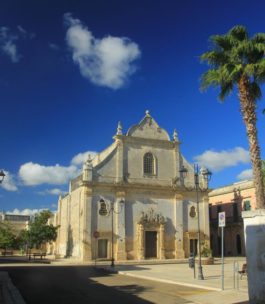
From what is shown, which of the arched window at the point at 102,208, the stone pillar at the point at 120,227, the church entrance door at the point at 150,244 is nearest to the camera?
the stone pillar at the point at 120,227

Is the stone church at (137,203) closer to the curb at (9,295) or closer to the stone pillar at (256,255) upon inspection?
the curb at (9,295)

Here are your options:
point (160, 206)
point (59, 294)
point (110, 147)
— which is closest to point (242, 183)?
point (160, 206)

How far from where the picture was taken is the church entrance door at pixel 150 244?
44.0 meters

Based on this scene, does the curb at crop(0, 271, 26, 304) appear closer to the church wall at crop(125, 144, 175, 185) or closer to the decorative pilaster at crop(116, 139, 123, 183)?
the decorative pilaster at crop(116, 139, 123, 183)

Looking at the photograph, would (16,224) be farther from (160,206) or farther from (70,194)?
(160,206)

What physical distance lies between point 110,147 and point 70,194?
9.07 metres

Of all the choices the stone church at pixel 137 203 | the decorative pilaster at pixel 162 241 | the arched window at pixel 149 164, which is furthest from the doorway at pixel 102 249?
the arched window at pixel 149 164

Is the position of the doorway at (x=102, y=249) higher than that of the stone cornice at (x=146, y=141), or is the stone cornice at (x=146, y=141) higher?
the stone cornice at (x=146, y=141)

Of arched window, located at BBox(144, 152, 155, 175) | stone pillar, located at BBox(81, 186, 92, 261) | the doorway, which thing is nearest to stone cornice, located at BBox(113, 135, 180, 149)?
arched window, located at BBox(144, 152, 155, 175)

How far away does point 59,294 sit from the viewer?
15.6 metres

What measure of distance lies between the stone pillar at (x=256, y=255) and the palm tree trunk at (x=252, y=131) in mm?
3634

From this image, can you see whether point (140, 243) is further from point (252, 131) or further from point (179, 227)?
point (252, 131)

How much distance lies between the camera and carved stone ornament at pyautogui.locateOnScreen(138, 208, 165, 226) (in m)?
43.8

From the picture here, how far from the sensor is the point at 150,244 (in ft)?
145
